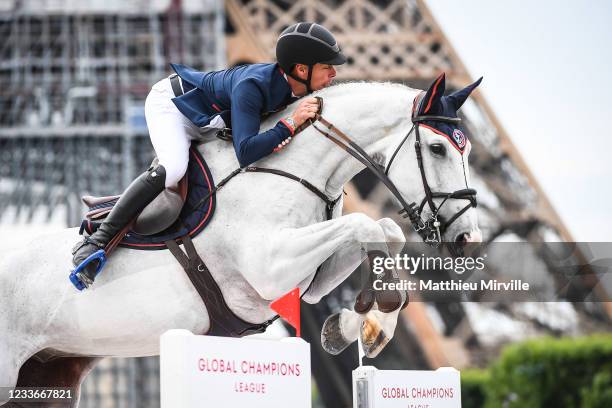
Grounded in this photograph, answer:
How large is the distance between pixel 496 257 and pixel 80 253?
111 inches

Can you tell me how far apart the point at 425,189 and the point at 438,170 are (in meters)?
0.11

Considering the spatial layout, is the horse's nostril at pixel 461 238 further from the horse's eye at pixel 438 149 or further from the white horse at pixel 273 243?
the horse's eye at pixel 438 149

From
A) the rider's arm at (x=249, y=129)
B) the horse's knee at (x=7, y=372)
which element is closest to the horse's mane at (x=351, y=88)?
the rider's arm at (x=249, y=129)

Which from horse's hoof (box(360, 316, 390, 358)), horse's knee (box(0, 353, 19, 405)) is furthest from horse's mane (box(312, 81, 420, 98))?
horse's knee (box(0, 353, 19, 405))

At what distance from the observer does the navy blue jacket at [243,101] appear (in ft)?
17.5

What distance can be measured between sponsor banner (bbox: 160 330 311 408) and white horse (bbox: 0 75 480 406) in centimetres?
75

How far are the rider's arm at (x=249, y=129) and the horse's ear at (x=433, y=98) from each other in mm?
697

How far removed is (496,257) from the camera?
7098 mm

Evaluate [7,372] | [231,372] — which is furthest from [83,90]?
[231,372]

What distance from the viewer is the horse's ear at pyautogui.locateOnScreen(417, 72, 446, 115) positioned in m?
5.26

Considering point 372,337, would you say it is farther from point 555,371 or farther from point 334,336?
point 555,371

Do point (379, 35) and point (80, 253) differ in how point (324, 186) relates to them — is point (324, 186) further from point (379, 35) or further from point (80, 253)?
point (379, 35)

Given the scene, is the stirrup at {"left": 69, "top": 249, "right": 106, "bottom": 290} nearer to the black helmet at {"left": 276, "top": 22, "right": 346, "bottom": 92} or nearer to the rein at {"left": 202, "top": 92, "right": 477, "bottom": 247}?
the rein at {"left": 202, "top": 92, "right": 477, "bottom": 247}

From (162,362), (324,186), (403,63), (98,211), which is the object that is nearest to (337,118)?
(324,186)
